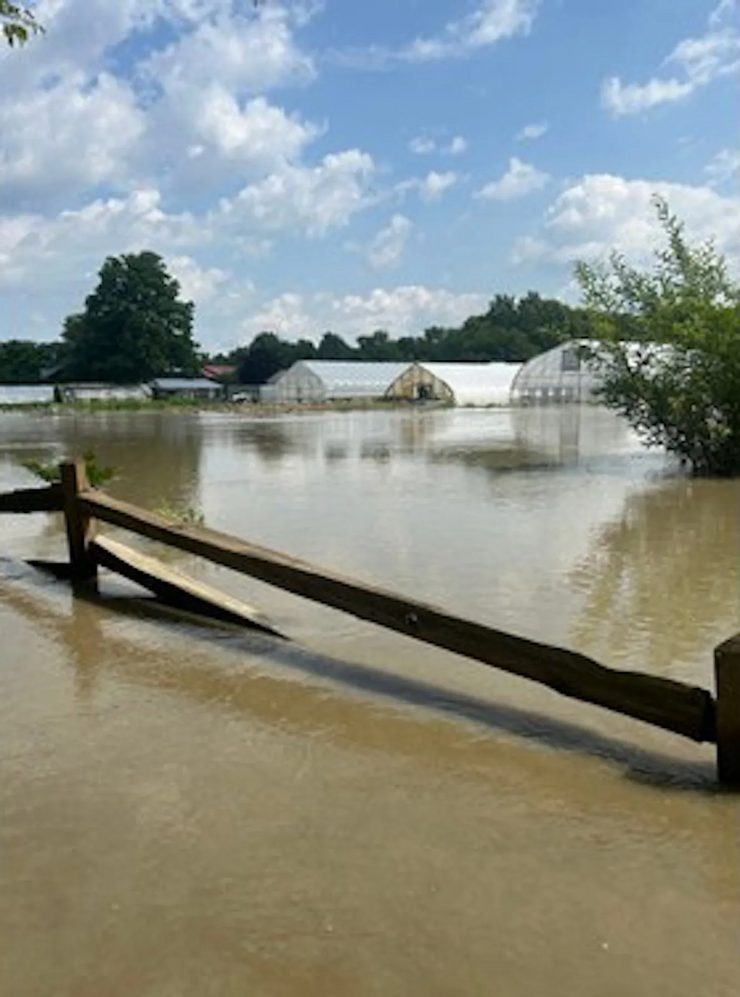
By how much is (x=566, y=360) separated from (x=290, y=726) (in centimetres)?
6466

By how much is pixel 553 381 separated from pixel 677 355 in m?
52.1

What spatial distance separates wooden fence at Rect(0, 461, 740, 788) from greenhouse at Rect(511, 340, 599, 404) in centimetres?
5864

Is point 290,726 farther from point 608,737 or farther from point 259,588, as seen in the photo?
point 259,588

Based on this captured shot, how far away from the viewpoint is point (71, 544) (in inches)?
346

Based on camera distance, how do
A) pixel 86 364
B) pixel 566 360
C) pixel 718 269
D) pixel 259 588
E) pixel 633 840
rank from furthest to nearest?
pixel 86 364 → pixel 566 360 → pixel 718 269 → pixel 259 588 → pixel 633 840

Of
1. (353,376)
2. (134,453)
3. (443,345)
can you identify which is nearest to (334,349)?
(443,345)

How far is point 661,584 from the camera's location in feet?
28.1

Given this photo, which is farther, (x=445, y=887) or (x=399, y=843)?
(x=399, y=843)

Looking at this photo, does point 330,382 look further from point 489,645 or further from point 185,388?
point 489,645

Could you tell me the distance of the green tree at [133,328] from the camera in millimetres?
98250

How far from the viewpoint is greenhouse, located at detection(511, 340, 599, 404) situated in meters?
66.8

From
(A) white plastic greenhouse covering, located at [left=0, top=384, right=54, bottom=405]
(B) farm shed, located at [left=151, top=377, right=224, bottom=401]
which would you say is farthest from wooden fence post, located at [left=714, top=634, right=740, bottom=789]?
(B) farm shed, located at [left=151, top=377, right=224, bottom=401]

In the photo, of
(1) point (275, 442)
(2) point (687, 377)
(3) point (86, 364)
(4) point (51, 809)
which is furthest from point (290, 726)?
(3) point (86, 364)

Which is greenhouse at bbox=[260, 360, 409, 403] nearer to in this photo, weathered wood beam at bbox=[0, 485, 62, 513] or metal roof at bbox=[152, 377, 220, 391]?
metal roof at bbox=[152, 377, 220, 391]
